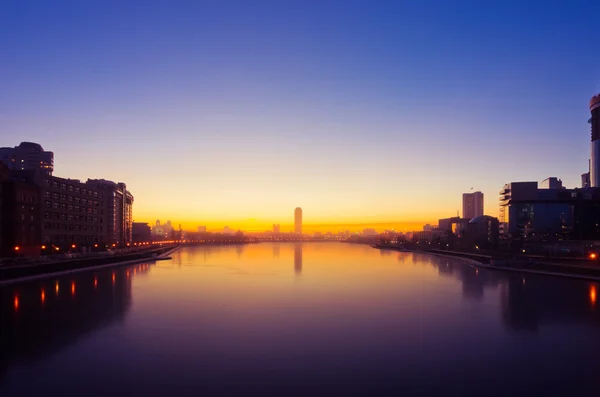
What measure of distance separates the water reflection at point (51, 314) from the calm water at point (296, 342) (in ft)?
0.39

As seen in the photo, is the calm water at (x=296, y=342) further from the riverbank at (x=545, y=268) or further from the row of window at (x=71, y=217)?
the row of window at (x=71, y=217)

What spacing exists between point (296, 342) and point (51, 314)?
64.5 feet

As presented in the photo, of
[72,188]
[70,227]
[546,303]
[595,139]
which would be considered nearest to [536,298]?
[546,303]

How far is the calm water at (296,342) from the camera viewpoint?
56.3 feet

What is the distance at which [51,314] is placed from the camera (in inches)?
1228

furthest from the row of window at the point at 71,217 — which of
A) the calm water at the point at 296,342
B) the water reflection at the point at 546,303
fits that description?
the water reflection at the point at 546,303

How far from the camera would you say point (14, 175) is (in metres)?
86.6

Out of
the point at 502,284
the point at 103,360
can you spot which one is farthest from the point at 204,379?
the point at 502,284

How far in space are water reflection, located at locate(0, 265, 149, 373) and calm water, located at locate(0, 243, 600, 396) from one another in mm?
118

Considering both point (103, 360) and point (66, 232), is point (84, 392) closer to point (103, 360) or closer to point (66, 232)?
point (103, 360)

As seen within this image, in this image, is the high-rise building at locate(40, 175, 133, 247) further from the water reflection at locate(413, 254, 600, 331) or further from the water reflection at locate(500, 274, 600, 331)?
the water reflection at locate(500, 274, 600, 331)

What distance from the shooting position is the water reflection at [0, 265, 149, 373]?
74.3ft

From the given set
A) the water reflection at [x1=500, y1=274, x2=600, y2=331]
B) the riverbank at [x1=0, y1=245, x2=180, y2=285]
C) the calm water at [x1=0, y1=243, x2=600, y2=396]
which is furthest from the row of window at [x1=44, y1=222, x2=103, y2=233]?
the water reflection at [x1=500, y1=274, x2=600, y2=331]

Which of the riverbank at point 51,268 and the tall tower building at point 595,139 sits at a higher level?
the tall tower building at point 595,139
